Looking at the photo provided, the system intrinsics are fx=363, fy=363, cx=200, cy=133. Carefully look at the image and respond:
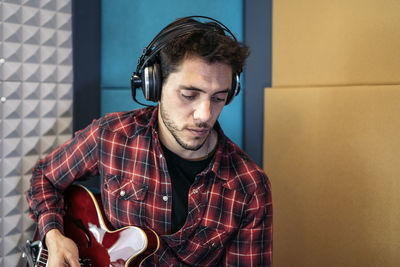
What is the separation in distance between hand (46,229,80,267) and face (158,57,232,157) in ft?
1.63

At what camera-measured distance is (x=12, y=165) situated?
1503 mm

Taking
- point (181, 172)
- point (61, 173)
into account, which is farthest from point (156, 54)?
point (61, 173)

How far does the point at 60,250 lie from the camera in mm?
1185

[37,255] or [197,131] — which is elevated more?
[197,131]

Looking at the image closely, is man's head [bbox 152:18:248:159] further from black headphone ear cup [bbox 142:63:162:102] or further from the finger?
the finger

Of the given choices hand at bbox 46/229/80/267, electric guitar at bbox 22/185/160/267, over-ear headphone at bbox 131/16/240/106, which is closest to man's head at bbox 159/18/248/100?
over-ear headphone at bbox 131/16/240/106

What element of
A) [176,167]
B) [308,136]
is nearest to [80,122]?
[176,167]

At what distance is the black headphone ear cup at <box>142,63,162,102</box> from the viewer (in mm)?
1138

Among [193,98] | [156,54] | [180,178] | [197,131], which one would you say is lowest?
[180,178]

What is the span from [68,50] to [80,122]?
0.37 meters

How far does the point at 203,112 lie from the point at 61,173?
2.08 ft

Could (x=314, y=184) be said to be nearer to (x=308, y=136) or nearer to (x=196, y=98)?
(x=308, y=136)

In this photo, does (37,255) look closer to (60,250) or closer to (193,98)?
(60,250)

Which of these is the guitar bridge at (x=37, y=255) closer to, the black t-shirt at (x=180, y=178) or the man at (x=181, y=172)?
the man at (x=181, y=172)
